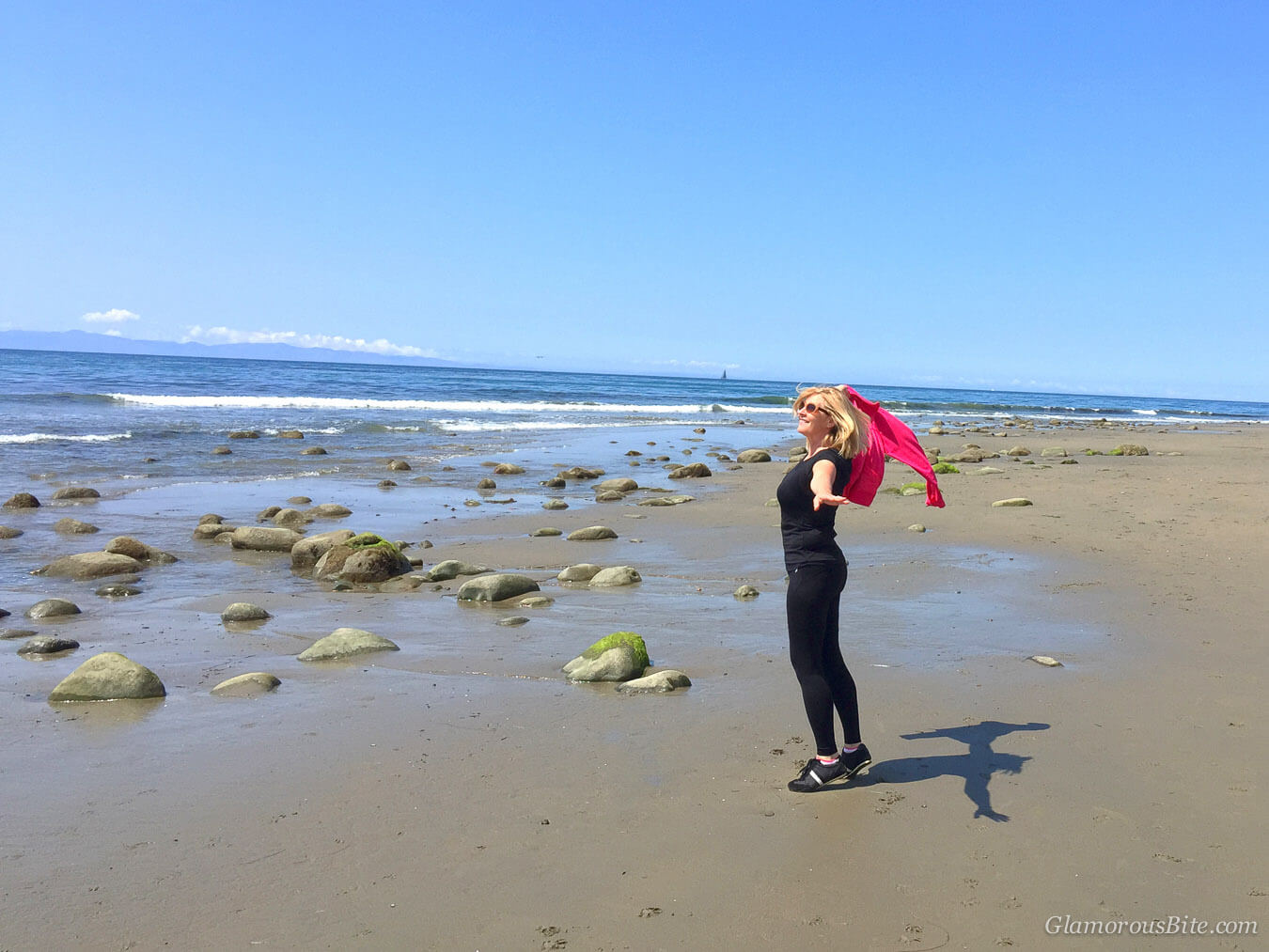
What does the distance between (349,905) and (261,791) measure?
46.5 inches

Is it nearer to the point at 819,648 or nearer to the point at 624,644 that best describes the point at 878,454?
the point at 819,648

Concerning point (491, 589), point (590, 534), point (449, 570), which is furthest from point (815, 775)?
point (590, 534)

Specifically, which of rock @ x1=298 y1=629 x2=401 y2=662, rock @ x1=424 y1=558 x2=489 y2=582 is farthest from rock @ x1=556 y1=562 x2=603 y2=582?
rock @ x1=298 y1=629 x2=401 y2=662

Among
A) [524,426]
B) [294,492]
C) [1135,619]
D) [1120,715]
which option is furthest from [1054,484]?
[524,426]

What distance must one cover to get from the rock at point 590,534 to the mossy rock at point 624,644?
17.2 feet

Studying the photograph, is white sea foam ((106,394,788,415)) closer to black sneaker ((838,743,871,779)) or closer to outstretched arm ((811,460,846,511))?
outstretched arm ((811,460,846,511))

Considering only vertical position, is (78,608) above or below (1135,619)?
below

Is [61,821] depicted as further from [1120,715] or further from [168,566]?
[168,566]

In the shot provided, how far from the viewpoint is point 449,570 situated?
9.48m

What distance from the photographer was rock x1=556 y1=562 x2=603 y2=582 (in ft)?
30.3

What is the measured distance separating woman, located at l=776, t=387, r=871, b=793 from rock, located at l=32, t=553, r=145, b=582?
7.85 m

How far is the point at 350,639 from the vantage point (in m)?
6.66

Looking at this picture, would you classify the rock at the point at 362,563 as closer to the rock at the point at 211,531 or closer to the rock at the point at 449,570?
the rock at the point at 449,570

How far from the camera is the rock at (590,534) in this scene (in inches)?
457
